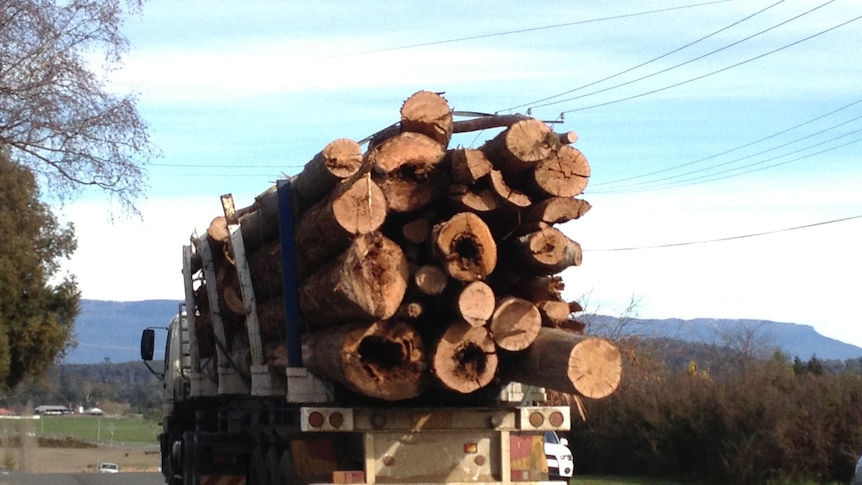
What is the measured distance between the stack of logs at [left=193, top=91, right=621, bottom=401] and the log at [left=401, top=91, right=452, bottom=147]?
0.01 metres

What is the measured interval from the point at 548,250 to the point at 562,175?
543mm

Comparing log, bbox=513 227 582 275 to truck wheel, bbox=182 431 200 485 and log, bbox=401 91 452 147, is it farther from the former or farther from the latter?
truck wheel, bbox=182 431 200 485

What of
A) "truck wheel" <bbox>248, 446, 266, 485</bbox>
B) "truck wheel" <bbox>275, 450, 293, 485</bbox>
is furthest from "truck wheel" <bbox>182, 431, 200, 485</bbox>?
"truck wheel" <bbox>275, 450, 293, 485</bbox>

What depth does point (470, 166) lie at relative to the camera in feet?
31.0

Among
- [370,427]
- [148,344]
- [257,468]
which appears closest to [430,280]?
[370,427]

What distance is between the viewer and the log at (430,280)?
944cm

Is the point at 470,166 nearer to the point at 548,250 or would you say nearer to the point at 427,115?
the point at 427,115

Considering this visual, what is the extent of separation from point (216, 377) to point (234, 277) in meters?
2.11

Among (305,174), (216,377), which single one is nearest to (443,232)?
(305,174)

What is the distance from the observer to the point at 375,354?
9.82m

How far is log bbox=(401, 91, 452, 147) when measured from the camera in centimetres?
988

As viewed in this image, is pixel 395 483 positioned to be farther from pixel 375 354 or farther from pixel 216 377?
pixel 216 377

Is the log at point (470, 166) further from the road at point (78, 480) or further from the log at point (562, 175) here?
the road at point (78, 480)

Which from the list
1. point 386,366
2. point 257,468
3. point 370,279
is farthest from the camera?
point 257,468
